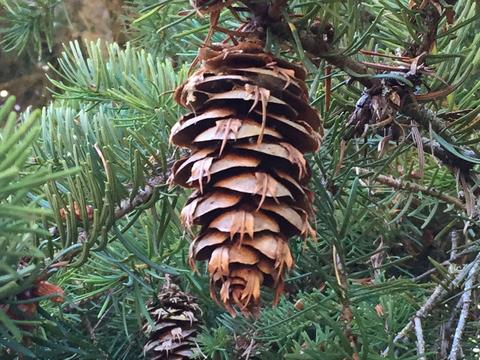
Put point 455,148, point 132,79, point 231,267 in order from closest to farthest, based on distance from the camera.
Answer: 1. point 231,267
2. point 455,148
3. point 132,79

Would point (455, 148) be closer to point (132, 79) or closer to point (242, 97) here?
point (242, 97)

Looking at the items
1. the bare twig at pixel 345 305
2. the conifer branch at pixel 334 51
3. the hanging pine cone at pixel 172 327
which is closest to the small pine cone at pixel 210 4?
the conifer branch at pixel 334 51

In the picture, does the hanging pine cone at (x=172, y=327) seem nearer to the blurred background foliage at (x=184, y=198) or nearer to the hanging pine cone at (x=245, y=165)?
the blurred background foliage at (x=184, y=198)

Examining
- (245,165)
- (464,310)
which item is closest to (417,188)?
(464,310)

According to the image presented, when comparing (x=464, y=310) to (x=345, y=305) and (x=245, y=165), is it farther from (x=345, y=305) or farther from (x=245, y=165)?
(x=245, y=165)

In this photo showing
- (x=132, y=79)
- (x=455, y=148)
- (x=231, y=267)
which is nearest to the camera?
(x=231, y=267)

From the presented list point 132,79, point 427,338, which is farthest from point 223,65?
point 427,338

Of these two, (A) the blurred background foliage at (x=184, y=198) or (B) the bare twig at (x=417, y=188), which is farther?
(B) the bare twig at (x=417, y=188)
